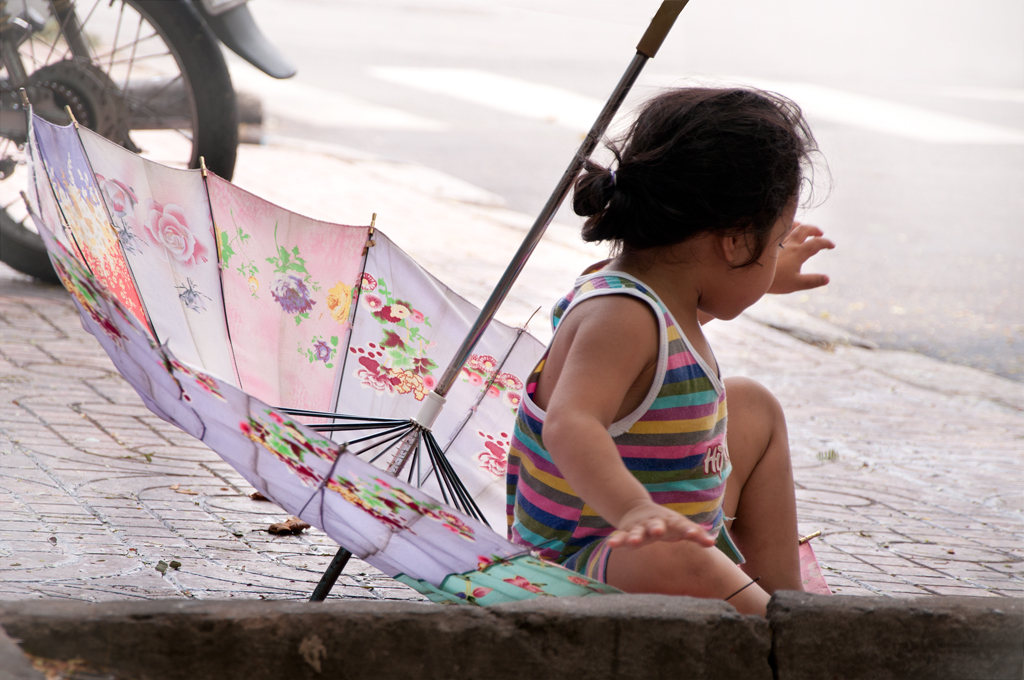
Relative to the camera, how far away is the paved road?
6.53 meters

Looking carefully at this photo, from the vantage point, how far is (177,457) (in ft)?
10.1

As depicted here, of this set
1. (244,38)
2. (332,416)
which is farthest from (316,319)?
(244,38)

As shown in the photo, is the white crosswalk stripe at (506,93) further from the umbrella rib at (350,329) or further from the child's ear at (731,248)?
the child's ear at (731,248)

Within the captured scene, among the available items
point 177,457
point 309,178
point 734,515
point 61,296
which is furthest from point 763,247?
point 309,178

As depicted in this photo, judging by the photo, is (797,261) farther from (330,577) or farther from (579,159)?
(330,577)

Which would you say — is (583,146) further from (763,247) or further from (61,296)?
(61,296)

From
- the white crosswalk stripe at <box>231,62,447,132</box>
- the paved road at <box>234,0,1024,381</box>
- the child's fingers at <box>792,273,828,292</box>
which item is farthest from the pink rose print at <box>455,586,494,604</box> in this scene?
the white crosswalk stripe at <box>231,62,447,132</box>

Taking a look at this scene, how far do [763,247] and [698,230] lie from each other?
15 centimetres

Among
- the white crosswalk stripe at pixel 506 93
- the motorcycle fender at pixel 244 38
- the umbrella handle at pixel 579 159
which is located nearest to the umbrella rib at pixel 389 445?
the umbrella handle at pixel 579 159

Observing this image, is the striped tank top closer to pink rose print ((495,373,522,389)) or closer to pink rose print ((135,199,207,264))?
pink rose print ((495,373,522,389))

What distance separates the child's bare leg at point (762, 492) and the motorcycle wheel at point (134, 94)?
3.17 m

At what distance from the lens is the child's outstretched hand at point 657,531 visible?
57.7 inches

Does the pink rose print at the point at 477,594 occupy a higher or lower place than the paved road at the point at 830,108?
lower

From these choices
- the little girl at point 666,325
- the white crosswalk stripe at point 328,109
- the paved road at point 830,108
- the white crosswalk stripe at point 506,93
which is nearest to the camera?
the little girl at point 666,325
